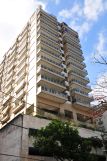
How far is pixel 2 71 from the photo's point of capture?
212ft

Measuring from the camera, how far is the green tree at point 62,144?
20.2 m

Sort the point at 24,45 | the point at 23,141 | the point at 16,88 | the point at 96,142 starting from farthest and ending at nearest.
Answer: the point at 24,45 < the point at 16,88 < the point at 96,142 < the point at 23,141

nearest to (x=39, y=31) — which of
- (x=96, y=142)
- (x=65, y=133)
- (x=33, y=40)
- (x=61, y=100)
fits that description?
(x=33, y=40)

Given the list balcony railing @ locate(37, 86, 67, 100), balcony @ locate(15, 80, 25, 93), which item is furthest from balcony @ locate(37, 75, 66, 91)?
balcony @ locate(15, 80, 25, 93)

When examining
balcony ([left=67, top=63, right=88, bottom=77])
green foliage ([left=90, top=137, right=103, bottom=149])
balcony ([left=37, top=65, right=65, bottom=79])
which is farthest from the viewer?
balcony ([left=67, top=63, right=88, bottom=77])

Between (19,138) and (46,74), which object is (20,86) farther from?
(19,138)

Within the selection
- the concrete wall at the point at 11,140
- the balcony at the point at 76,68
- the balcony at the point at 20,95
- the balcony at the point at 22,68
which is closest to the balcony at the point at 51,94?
the balcony at the point at 20,95

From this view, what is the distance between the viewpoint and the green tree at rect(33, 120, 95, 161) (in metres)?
20.2

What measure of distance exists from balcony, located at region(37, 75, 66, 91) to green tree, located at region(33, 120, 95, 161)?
22.3 meters

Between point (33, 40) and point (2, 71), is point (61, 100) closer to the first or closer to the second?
point (33, 40)

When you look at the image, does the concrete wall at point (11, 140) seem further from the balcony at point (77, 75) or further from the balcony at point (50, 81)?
the balcony at point (77, 75)

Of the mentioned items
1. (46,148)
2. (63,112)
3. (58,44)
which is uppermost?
(58,44)

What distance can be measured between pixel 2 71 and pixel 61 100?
26389 mm

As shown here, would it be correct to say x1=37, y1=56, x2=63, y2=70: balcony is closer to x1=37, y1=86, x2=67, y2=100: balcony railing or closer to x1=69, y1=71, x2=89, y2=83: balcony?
x1=69, y1=71, x2=89, y2=83: balcony
